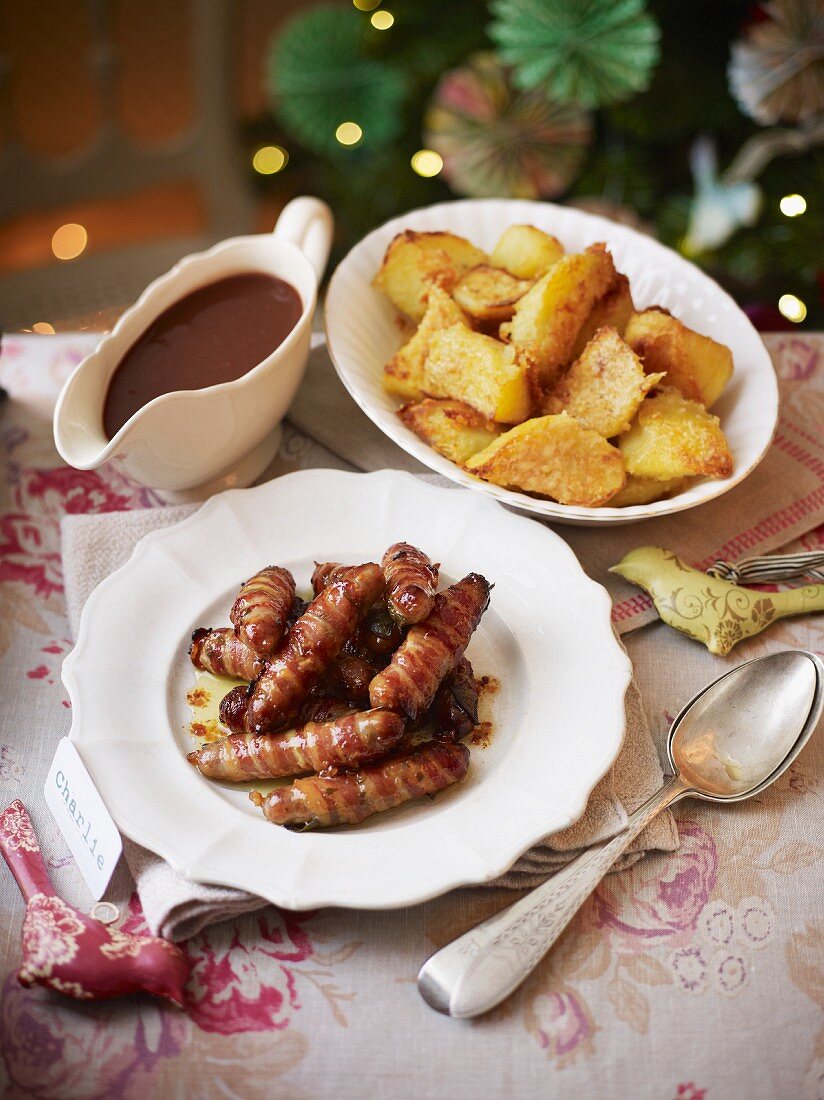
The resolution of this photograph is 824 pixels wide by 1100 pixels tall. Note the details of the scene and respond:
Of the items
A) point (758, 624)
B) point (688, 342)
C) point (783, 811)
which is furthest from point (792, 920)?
point (688, 342)

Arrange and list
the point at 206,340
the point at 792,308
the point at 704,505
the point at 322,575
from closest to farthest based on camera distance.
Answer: the point at 322,575 < the point at 206,340 < the point at 704,505 < the point at 792,308

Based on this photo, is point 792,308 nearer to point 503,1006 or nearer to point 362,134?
point 362,134

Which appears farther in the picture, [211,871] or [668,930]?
[668,930]

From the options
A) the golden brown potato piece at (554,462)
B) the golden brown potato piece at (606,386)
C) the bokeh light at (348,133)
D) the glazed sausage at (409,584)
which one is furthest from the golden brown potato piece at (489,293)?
the bokeh light at (348,133)

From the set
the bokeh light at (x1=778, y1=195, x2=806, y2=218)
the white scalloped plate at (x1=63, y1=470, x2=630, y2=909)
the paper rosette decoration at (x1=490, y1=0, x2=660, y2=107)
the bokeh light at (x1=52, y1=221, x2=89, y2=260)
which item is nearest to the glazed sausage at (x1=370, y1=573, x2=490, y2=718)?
the white scalloped plate at (x1=63, y1=470, x2=630, y2=909)

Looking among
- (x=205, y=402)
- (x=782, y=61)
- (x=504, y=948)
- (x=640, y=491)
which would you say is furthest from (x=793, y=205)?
(x=504, y=948)

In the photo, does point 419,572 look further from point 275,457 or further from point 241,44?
point 241,44
